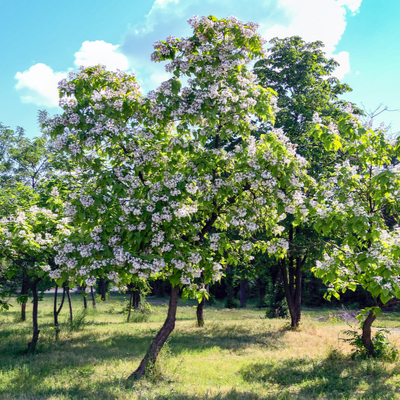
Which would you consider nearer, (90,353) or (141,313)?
(90,353)

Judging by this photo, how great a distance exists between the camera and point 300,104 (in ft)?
49.8

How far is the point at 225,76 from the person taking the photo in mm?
7887

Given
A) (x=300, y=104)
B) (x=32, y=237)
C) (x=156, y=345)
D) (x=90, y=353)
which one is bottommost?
(x=90, y=353)

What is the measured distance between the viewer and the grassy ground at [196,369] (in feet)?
23.0

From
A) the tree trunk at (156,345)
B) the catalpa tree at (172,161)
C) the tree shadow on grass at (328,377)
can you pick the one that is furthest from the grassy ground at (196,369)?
the catalpa tree at (172,161)

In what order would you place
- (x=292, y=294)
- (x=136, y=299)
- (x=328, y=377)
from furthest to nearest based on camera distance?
1. (x=136, y=299)
2. (x=292, y=294)
3. (x=328, y=377)

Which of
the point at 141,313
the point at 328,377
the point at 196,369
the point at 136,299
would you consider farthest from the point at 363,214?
the point at 136,299

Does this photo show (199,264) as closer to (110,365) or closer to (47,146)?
(110,365)

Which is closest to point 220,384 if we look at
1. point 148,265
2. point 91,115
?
point 148,265

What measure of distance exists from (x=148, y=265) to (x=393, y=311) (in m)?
28.5

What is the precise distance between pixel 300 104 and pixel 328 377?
10974 millimetres

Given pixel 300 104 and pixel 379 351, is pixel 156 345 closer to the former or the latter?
pixel 379 351

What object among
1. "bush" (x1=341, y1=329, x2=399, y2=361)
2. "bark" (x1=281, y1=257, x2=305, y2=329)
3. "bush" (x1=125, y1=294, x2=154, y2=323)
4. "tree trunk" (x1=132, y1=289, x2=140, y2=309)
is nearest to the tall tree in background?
"bark" (x1=281, y1=257, x2=305, y2=329)

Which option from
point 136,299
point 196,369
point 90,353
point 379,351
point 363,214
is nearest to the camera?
point 363,214
